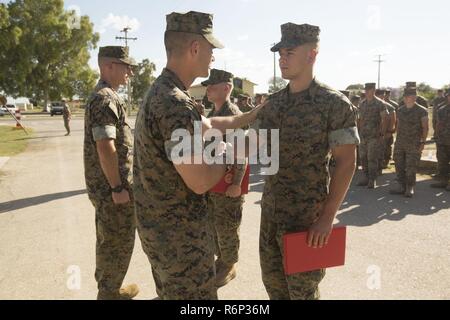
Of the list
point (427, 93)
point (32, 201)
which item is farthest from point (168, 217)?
point (427, 93)

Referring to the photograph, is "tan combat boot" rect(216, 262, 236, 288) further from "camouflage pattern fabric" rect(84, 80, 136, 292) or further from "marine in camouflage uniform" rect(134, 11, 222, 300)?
"marine in camouflage uniform" rect(134, 11, 222, 300)

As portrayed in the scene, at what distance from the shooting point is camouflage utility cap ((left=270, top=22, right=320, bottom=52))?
7.88ft

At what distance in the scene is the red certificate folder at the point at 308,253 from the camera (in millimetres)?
2139

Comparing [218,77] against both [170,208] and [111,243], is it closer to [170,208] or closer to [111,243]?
[111,243]

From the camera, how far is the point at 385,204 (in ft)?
21.1

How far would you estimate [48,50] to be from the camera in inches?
1711

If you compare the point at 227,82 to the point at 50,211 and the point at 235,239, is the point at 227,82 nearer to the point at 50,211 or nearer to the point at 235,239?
the point at 235,239

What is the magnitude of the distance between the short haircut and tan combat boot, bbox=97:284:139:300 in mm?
2167

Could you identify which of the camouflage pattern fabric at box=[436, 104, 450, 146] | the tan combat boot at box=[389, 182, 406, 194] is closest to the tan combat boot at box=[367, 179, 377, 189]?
the tan combat boot at box=[389, 182, 406, 194]

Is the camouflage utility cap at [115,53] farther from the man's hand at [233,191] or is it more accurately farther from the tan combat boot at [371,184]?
the tan combat boot at [371,184]

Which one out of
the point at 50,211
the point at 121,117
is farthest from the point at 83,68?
the point at 121,117

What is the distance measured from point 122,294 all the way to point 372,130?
6236 mm
